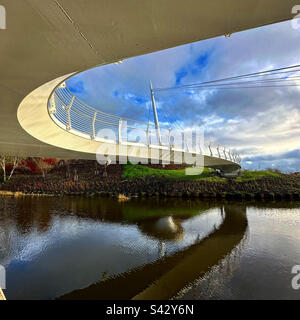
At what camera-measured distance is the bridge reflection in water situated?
5141 mm

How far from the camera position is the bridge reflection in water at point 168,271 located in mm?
5141

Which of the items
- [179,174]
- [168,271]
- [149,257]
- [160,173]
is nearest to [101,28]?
[168,271]

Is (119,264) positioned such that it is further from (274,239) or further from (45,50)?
(274,239)

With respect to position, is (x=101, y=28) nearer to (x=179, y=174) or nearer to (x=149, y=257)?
(x=149, y=257)

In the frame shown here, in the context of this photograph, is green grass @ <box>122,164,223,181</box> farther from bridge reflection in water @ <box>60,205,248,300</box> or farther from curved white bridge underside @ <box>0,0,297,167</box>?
curved white bridge underside @ <box>0,0,297,167</box>

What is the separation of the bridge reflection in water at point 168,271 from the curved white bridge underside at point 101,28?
538cm

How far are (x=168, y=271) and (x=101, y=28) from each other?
21.8 feet

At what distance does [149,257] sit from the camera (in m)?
7.28

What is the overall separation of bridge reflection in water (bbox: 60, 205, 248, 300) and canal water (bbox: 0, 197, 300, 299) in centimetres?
3

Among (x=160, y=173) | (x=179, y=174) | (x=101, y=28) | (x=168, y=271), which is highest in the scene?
(x=101, y=28)

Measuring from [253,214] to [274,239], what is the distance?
5.66m

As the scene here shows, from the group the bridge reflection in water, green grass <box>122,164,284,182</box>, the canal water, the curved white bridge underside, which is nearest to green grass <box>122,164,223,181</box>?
green grass <box>122,164,284,182</box>

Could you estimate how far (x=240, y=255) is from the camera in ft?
24.3
